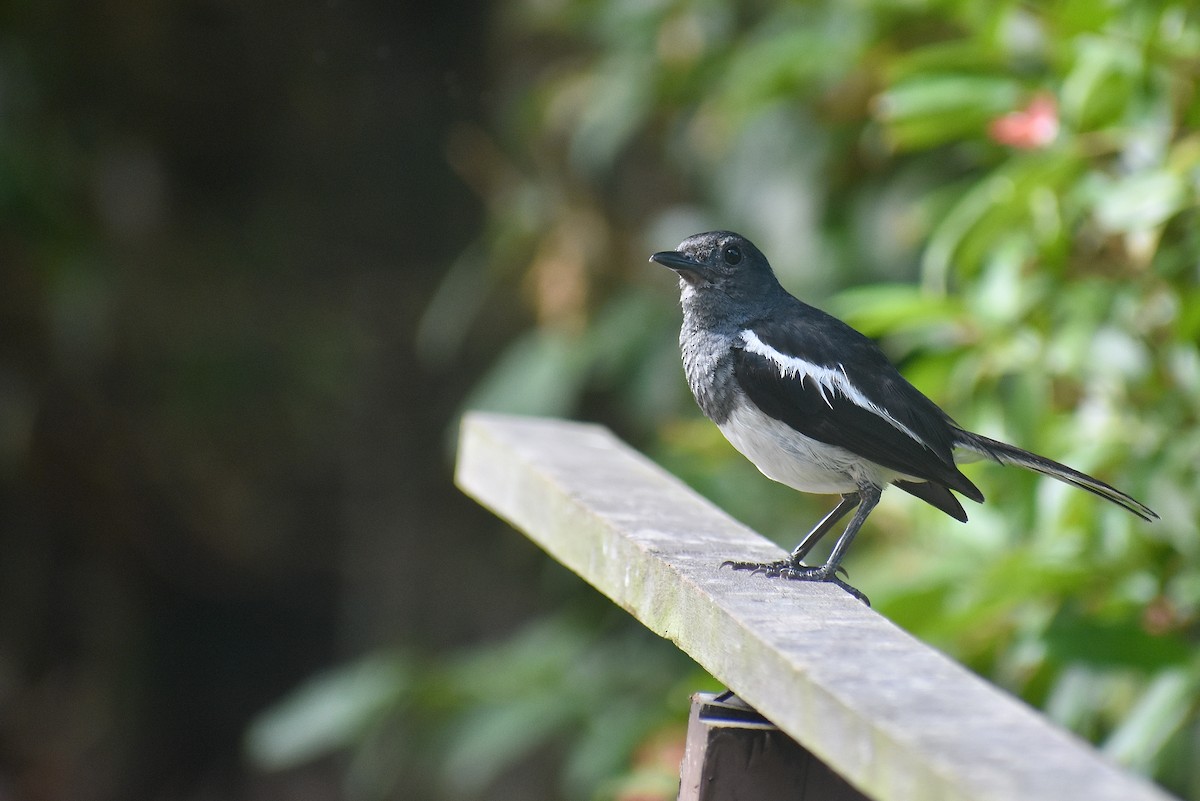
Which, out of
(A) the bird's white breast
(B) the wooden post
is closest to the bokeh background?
(A) the bird's white breast

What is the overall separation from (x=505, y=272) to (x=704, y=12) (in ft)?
4.33

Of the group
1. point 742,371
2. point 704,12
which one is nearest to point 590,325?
point 704,12

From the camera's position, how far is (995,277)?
2.89m

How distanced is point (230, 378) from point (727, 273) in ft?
12.3

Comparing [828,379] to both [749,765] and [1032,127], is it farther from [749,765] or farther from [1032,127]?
[749,765]

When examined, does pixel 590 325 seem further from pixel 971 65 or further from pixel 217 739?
pixel 217 739

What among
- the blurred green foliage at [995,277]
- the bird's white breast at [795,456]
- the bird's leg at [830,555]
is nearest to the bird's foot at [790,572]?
the bird's leg at [830,555]

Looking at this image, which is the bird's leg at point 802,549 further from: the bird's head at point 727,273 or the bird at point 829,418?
the bird's head at point 727,273

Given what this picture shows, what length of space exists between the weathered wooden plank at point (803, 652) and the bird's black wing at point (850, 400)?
25 cm

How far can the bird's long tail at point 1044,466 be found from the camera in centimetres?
215

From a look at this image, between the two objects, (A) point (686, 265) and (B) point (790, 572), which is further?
(A) point (686, 265)

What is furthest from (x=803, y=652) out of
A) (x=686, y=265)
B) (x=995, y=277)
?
(x=995, y=277)

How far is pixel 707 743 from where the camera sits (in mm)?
1582

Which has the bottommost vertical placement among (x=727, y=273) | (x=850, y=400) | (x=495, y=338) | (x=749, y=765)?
(x=495, y=338)
